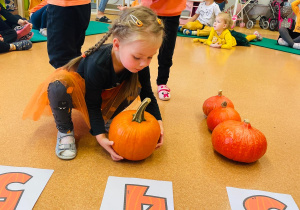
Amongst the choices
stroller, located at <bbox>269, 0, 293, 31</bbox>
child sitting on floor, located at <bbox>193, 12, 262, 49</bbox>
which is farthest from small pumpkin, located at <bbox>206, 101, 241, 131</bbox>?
stroller, located at <bbox>269, 0, 293, 31</bbox>

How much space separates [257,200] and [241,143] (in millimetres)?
188

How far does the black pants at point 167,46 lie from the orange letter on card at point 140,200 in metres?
0.76

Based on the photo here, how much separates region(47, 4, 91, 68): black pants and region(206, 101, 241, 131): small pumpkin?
593 millimetres

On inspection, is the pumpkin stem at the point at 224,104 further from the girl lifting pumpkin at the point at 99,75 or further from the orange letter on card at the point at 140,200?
the orange letter on card at the point at 140,200

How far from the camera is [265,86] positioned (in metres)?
1.71

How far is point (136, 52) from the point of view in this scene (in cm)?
75

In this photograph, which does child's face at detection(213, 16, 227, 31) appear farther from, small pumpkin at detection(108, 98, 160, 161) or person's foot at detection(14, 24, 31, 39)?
small pumpkin at detection(108, 98, 160, 161)

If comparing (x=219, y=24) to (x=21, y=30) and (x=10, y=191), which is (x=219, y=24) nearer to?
(x=21, y=30)

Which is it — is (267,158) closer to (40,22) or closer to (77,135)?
(77,135)

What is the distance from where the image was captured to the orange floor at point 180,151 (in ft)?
2.42

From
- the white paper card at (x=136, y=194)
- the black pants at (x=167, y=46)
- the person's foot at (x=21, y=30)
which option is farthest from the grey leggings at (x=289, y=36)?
the white paper card at (x=136, y=194)

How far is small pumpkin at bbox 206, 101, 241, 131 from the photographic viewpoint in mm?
1026

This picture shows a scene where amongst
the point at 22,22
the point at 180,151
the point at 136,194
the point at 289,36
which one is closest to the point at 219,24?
the point at 289,36

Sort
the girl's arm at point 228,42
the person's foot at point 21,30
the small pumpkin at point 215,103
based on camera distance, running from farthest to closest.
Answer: the girl's arm at point 228,42 → the person's foot at point 21,30 → the small pumpkin at point 215,103
